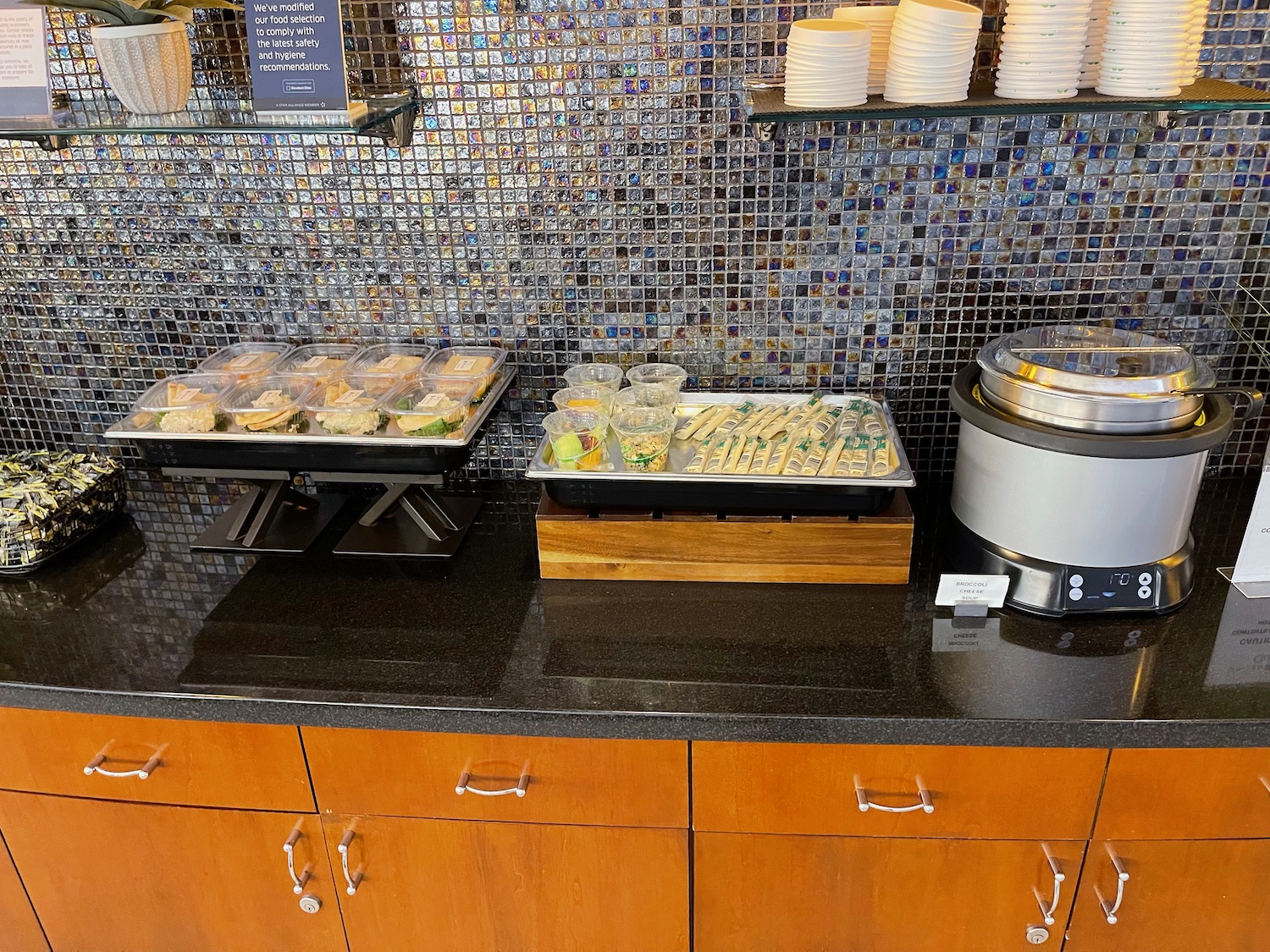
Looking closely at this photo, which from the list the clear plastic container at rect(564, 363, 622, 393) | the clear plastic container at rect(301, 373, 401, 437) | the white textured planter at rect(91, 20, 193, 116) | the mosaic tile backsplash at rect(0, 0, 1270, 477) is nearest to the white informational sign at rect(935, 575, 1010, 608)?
the mosaic tile backsplash at rect(0, 0, 1270, 477)

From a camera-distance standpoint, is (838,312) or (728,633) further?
(838,312)

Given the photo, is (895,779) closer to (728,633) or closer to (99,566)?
(728,633)

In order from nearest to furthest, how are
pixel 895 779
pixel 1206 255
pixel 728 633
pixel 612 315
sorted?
pixel 895 779, pixel 728 633, pixel 1206 255, pixel 612 315

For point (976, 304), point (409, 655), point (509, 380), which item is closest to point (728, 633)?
point (409, 655)

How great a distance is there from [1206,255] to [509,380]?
117cm

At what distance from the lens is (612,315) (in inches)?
67.3

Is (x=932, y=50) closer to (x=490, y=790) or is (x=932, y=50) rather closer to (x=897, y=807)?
A: (x=897, y=807)

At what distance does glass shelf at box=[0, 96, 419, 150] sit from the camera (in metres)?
1.37

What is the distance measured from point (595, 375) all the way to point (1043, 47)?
2.71 ft

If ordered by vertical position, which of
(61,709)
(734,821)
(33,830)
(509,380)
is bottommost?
(33,830)

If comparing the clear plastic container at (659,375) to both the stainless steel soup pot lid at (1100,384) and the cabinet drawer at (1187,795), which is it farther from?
the cabinet drawer at (1187,795)

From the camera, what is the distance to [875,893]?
1.36 metres

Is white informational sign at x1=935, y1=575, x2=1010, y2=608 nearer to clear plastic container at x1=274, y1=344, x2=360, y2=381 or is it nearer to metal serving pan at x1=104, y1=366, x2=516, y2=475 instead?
metal serving pan at x1=104, y1=366, x2=516, y2=475

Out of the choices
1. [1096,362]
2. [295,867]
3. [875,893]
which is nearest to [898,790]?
[875,893]
